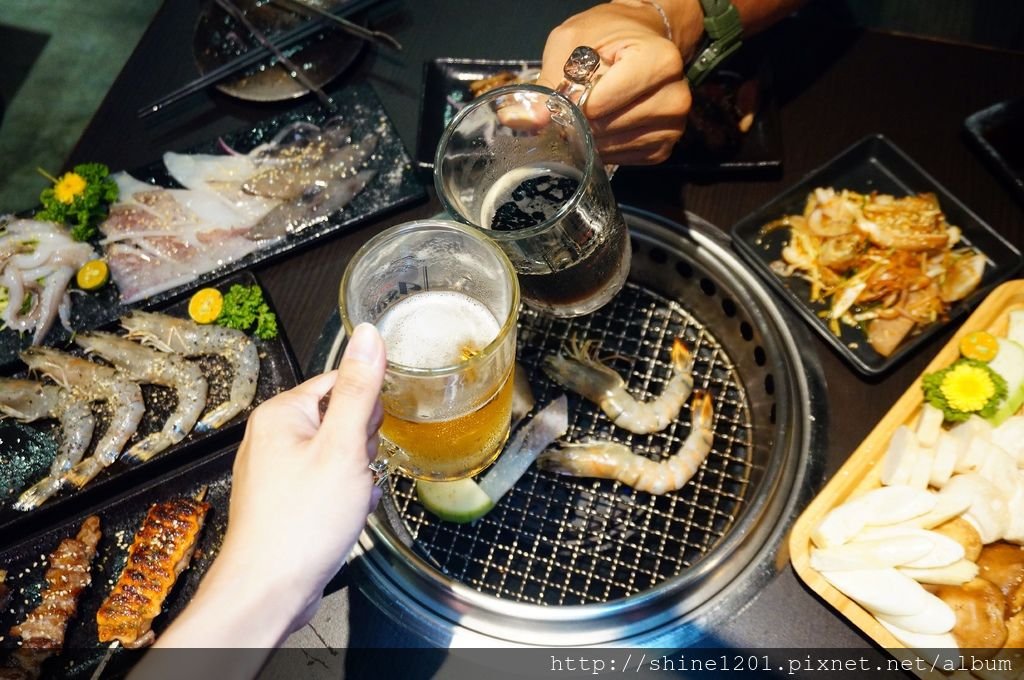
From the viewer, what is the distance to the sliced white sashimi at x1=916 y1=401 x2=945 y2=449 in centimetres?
235

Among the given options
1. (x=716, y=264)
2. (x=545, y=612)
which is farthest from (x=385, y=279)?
(x=716, y=264)

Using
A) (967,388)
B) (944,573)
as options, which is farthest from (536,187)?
(944,573)

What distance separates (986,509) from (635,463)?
1089 mm

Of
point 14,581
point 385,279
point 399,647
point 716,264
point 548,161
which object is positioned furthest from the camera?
point 716,264

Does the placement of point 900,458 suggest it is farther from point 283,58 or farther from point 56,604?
point 283,58

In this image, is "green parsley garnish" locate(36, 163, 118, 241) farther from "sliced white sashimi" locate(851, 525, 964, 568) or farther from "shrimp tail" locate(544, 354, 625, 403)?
"sliced white sashimi" locate(851, 525, 964, 568)

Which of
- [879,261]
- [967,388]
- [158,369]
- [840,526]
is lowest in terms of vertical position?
[840,526]

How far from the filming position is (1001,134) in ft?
9.49

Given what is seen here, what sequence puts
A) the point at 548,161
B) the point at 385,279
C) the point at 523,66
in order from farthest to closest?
the point at 523,66 < the point at 548,161 < the point at 385,279

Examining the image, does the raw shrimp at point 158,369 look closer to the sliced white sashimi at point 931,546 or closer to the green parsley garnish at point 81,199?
the green parsley garnish at point 81,199

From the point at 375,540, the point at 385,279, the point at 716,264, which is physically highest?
the point at 385,279

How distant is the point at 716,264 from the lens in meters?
2.78

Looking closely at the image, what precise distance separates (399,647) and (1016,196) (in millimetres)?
2899

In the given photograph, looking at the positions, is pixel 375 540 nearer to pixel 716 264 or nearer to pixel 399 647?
pixel 399 647
